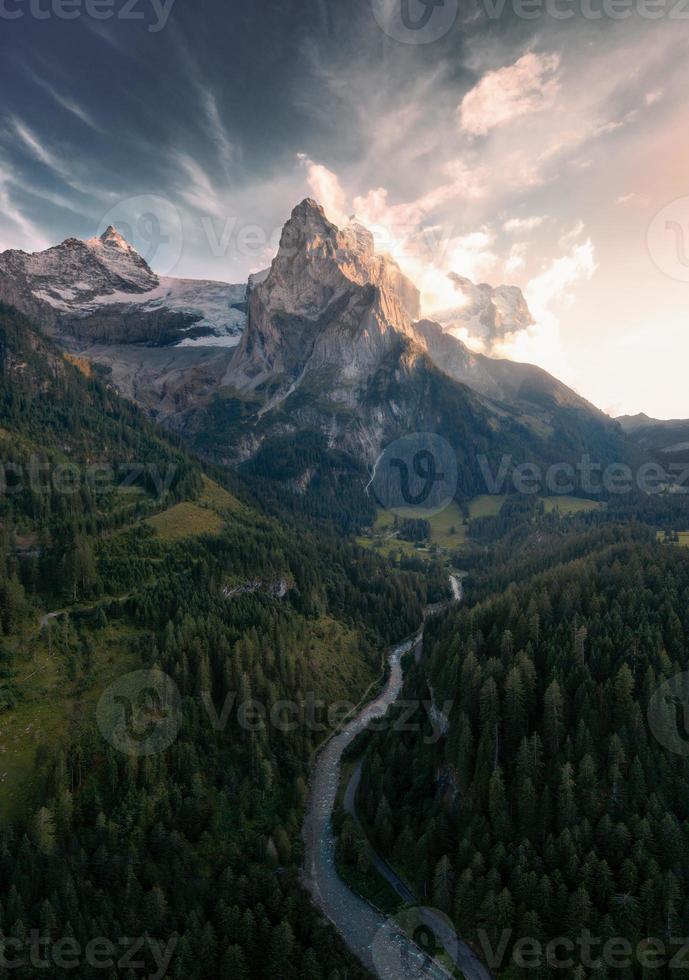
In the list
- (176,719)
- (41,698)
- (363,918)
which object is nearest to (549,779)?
(363,918)

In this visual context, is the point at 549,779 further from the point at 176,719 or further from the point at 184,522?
the point at 184,522

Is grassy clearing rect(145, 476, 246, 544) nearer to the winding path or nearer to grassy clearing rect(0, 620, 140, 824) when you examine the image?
grassy clearing rect(0, 620, 140, 824)

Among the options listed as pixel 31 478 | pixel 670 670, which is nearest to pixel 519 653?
pixel 670 670

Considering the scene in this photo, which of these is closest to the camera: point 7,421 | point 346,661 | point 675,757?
point 675,757

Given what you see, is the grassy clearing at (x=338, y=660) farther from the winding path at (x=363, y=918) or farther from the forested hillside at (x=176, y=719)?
the winding path at (x=363, y=918)

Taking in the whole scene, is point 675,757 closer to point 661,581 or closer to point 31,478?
point 661,581

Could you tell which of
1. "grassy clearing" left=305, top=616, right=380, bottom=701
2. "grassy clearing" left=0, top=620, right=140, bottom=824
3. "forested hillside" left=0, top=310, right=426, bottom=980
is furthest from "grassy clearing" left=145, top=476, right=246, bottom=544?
"grassy clearing" left=305, top=616, right=380, bottom=701

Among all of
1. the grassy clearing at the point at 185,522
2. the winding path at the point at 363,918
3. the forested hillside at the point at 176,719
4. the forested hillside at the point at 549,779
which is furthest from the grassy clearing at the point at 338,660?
the grassy clearing at the point at 185,522
